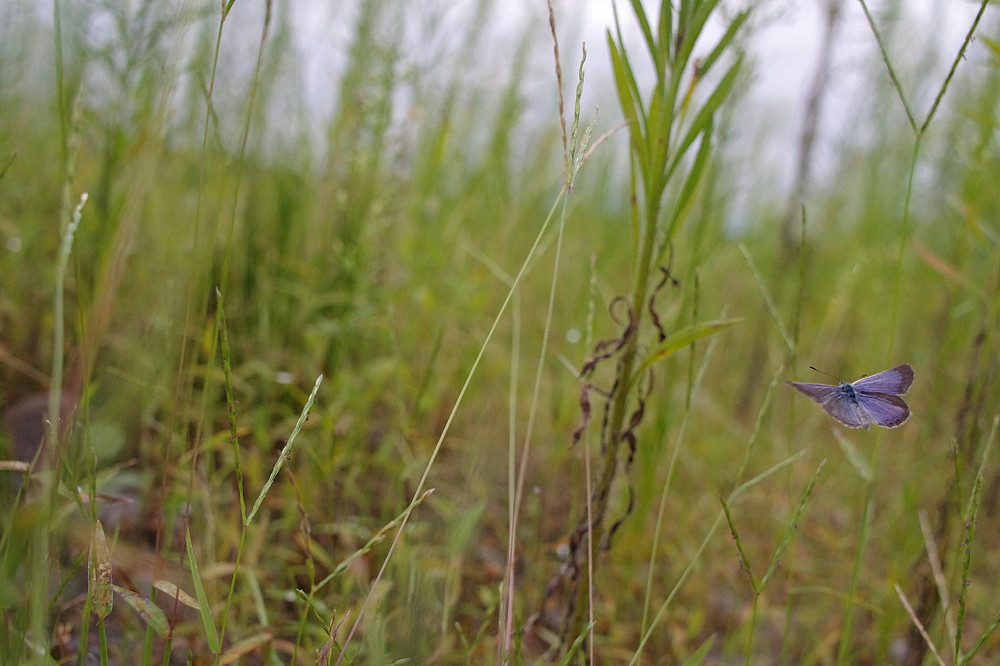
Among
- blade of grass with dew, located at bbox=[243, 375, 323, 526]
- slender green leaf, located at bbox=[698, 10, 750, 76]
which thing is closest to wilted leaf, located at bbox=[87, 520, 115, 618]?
blade of grass with dew, located at bbox=[243, 375, 323, 526]

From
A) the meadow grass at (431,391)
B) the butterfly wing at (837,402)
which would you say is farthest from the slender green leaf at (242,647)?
the butterfly wing at (837,402)

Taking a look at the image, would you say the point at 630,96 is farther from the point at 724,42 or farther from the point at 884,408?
the point at 884,408

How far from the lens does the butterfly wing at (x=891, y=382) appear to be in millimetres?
552

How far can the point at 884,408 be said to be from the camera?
55cm

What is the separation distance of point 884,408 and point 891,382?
0.03 m

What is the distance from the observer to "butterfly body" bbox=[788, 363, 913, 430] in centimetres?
53

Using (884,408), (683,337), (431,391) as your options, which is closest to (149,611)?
(683,337)

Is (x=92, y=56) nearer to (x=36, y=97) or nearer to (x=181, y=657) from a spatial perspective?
(x=181, y=657)

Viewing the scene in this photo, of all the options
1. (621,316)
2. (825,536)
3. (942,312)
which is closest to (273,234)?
(621,316)

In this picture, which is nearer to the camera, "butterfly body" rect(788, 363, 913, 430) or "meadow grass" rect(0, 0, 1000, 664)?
"butterfly body" rect(788, 363, 913, 430)

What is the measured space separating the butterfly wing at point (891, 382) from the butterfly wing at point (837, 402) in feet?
0.06

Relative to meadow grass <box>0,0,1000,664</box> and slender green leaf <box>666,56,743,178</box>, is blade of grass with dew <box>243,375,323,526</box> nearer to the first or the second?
meadow grass <box>0,0,1000,664</box>

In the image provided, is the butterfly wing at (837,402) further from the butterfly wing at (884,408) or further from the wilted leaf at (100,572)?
the wilted leaf at (100,572)

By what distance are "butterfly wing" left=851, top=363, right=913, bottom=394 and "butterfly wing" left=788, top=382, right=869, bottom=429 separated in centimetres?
2
